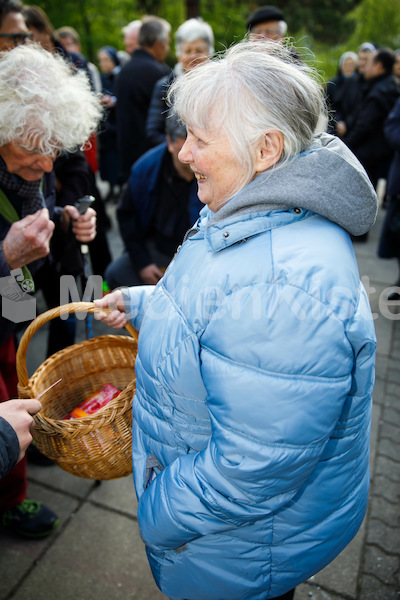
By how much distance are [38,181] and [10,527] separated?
1.62 metres

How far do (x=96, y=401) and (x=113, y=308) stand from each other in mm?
412

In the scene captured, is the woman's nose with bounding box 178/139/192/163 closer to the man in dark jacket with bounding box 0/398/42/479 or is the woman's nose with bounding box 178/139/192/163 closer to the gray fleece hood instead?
the gray fleece hood

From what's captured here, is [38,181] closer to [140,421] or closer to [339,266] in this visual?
[140,421]

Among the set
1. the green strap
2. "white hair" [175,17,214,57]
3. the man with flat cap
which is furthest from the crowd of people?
the man with flat cap

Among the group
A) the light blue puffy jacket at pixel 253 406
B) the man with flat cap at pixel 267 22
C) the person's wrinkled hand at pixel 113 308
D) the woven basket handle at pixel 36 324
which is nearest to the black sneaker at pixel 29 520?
the woven basket handle at pixel 36 324

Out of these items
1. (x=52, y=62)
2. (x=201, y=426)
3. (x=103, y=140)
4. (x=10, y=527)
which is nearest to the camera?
Result: (x=201, y=426)

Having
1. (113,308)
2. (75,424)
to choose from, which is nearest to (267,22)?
(113,308)

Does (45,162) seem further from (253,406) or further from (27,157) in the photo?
(253,406)

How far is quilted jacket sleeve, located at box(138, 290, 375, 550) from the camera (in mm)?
975

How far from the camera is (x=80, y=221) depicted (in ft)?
7.76

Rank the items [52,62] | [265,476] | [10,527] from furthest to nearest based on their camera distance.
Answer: [10,527] < [52,62] < [265,476]

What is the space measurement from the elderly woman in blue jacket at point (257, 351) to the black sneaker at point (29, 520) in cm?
106

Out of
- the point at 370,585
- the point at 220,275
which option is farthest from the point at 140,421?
the point at 370,585

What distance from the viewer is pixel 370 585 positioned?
78.4 inches
